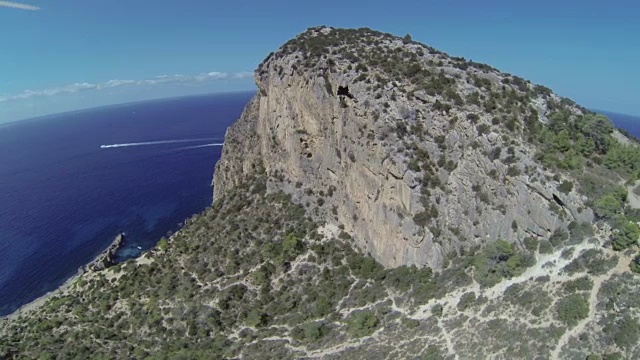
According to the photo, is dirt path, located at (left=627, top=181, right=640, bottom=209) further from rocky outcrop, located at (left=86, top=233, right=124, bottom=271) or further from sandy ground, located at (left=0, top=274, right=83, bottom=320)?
sandy ground, located at (left=0, top=274, right=83, bottom=320)

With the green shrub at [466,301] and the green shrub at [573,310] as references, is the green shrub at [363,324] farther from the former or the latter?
the green shrub at [573,310]

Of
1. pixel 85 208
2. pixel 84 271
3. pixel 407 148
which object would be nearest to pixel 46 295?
pixel 84 271

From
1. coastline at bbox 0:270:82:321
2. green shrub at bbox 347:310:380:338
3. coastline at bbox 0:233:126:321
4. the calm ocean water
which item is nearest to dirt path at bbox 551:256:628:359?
green shrub at bbox 347:310:380:338

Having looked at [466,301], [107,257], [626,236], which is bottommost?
[107,257]

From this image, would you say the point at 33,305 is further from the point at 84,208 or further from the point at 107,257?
the point at 84,208

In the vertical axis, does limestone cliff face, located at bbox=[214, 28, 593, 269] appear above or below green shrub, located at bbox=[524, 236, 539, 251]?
above

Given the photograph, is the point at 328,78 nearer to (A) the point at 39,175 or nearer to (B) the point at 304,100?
(B) the point at 304,100

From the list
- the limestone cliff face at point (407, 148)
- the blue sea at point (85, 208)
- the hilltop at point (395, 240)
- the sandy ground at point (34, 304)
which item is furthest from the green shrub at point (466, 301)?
the blue sea at point (85, 208)
